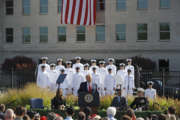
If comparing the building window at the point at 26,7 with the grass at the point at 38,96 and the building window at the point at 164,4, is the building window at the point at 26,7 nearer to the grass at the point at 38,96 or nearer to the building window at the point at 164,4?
the building window at the point at 164,4

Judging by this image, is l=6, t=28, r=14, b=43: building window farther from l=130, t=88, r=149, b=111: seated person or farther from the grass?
l=130, t=88, r=149, b=111: seated person

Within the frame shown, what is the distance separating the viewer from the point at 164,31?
3766 cm

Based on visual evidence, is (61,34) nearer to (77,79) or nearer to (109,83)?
(77,79)

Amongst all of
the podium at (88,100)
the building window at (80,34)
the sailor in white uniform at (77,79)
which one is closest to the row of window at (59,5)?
the building window at (80,34)

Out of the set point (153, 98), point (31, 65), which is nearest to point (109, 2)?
point (31, 65)

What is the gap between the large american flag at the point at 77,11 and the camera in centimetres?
3391

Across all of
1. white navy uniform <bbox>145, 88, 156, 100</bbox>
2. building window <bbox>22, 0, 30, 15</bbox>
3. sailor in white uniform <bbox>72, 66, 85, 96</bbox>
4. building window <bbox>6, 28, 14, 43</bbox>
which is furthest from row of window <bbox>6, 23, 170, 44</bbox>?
white navy uniform <bbox>145, 88, 156, 100</bbox>

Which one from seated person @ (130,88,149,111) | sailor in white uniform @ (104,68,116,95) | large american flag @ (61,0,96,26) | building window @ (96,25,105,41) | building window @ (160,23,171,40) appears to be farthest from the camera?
building window @ (96,25,105,41)

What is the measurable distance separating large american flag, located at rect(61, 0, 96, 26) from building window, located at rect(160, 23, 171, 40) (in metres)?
6.59

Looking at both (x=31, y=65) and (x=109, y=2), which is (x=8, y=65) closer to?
(x=31, y=65)

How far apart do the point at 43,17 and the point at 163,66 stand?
11692 millimetres

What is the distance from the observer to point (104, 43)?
3828 cm

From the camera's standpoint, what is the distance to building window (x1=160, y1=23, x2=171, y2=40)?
37.7 metres

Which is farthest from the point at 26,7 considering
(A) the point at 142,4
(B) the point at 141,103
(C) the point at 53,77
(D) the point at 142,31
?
(B) the point at 141,103
